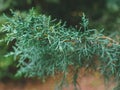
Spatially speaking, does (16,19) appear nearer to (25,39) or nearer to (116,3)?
(25,39)

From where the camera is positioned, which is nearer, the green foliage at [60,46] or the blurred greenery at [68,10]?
the green foliage at [60,46]

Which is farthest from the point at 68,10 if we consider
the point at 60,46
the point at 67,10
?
the point at 60,46

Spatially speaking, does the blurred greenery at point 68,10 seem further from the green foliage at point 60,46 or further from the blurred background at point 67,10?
the green foliage at point 60,46

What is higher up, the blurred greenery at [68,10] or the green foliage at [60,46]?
the blurred greenery at [68,10]

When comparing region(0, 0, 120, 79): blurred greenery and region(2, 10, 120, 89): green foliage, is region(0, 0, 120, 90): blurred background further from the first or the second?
region(2, 10, 120, 89): green foliage

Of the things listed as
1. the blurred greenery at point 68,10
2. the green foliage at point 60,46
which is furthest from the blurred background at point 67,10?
the green foliage at point 60,46

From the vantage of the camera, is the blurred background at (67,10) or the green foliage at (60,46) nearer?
the green foliage at (60,46)

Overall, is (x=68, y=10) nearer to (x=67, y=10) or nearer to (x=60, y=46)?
(x=67, y=10)

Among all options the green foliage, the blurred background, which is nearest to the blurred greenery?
the blurred background
